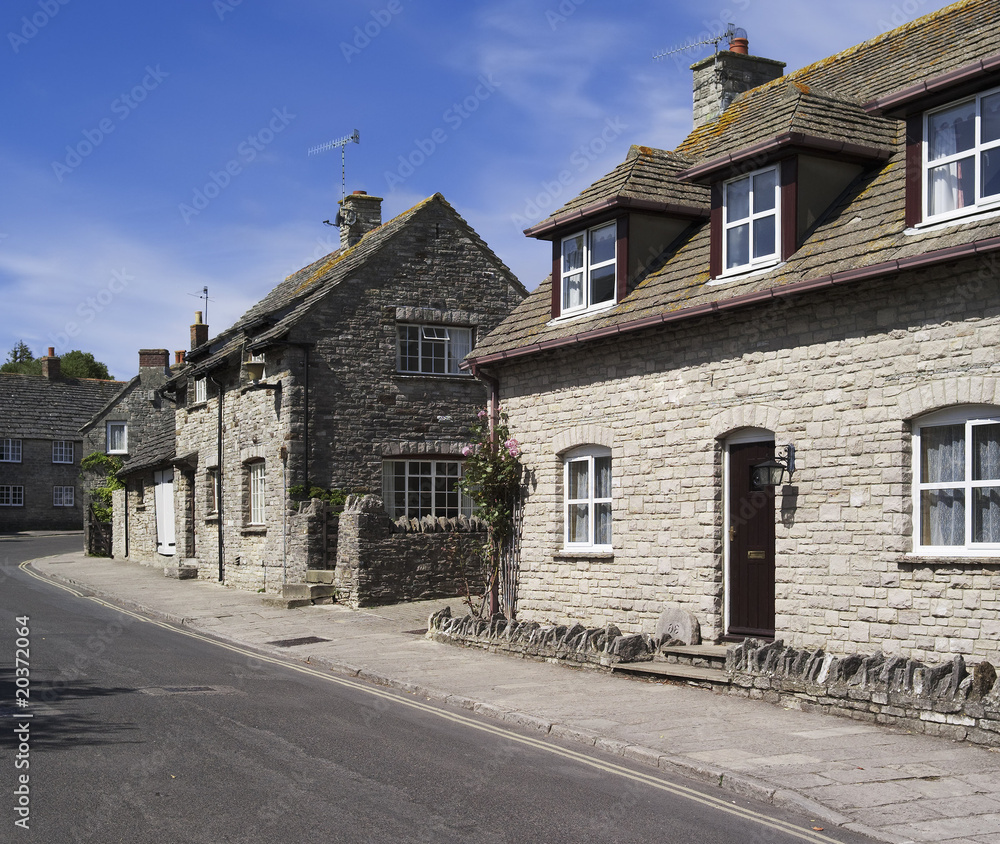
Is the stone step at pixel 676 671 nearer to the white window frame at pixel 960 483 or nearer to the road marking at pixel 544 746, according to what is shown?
the white window frame at pixel 960 483

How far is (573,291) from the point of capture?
1659cm

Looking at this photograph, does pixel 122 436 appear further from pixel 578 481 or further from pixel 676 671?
pixel 676 671

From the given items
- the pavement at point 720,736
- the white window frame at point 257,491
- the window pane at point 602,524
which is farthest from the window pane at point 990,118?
the white window frame at point 257,491

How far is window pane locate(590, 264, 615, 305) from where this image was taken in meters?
15.9

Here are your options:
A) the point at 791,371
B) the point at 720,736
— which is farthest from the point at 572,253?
the point at 720,736

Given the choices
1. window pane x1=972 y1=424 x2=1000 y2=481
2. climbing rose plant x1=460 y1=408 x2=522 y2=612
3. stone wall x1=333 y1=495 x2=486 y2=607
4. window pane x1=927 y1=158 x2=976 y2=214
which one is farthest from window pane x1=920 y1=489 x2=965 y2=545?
stone wall x1=333 y1=495 x2=486 y2=607

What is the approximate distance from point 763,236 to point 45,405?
54289 mm

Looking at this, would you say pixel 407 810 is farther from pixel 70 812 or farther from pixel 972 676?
pixel 972 676

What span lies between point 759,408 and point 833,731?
458 cm

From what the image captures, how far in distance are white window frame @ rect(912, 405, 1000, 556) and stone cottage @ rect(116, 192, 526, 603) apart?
1150 cm

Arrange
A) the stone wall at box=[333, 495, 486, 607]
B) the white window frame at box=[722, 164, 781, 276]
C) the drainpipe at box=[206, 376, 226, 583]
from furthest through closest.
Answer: the drainpipe at box=[206, 376, 226, 583] < the stone wall at box=[333, 495, 486, 607] < the white window frame at box=[722, 164, 781, 276]

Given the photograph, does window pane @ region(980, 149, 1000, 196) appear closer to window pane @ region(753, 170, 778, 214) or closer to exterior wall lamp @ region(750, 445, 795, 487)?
window pane @ region(753, 170, 778, 214)

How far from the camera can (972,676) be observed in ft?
31.6

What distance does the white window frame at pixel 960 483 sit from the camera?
10.7 m
